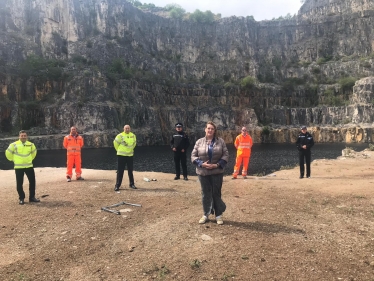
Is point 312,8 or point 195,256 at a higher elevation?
point 312,8

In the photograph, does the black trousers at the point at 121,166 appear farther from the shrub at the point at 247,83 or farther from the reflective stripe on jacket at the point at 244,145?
the shrub at the point at 247,83

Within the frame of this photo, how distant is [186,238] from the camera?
593 cm

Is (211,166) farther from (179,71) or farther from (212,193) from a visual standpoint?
(179,71)

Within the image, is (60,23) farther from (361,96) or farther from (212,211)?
(212,211)

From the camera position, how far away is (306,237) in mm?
5902

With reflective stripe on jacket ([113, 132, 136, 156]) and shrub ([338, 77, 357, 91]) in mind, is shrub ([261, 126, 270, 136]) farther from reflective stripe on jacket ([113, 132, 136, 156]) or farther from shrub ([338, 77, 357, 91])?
reflective stripe on jacket ([113, 132, 136, 156])

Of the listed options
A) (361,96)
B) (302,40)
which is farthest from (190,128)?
(302,40)

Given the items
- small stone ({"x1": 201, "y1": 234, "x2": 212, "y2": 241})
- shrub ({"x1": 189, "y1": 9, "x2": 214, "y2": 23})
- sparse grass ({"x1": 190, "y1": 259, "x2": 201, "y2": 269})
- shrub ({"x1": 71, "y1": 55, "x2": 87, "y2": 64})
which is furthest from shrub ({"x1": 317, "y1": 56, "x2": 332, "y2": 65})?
sparse grass ({"x1": 190, "y1": 259, "x2": 201, "y2": 269})

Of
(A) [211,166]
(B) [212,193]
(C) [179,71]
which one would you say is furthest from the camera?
(C) [179,71]

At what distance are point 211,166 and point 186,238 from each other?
4.92ft

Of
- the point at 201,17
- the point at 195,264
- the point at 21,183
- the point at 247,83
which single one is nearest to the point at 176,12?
the point at 201,17

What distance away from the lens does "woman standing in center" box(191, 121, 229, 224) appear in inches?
258

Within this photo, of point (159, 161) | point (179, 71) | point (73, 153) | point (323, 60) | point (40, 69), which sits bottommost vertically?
point (159, 161)

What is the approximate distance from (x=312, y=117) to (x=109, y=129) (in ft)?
167
